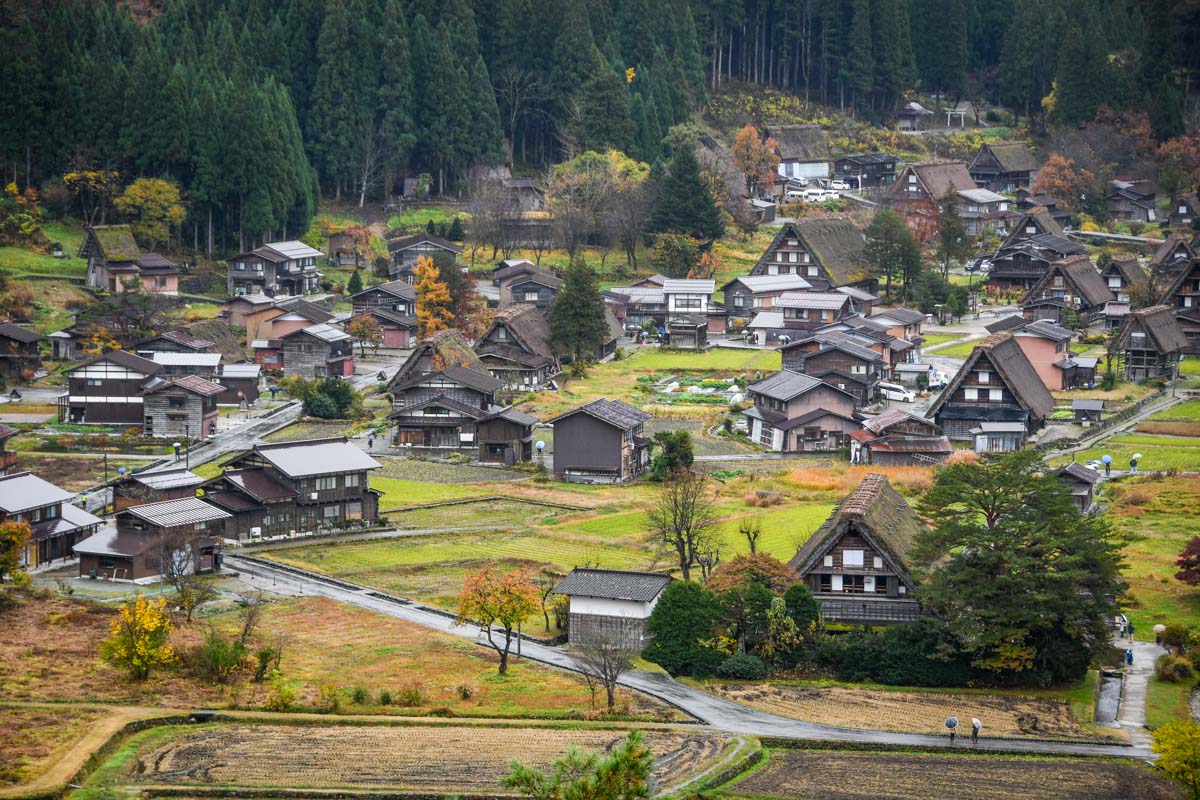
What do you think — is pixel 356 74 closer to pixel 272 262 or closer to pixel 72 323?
pixel 272 262

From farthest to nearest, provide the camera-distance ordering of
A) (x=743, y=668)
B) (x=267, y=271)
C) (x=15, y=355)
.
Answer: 1. (x=267, y=271)
2. (x=15, y=355)
3. (x=743, y=668)

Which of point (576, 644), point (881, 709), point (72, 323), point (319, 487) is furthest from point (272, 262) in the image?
point (881, 709)

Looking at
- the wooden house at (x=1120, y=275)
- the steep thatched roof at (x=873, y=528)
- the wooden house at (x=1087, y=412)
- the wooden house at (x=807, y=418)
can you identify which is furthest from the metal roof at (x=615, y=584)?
the wooden house at (x=1120, y=275)

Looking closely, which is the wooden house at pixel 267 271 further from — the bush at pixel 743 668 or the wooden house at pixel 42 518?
the bush at pixel 743 668

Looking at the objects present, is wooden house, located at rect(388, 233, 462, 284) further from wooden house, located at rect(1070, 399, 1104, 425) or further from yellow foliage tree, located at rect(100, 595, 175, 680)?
yellow foliage tree, located at rect(100, 595, 175, 680)

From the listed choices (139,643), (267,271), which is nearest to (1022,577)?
(139,643)

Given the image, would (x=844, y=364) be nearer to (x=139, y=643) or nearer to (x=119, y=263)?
(x=119, y=263)
